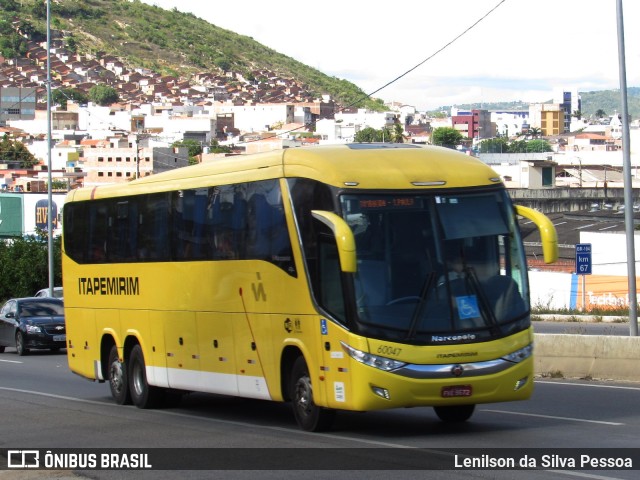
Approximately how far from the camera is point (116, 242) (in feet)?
60.5

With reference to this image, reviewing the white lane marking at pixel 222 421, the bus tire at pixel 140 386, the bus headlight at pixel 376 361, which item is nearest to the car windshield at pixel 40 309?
the white lane marking at pixel 222 421

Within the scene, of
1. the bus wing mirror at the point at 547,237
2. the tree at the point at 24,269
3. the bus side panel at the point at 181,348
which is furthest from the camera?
the tree at the point at 24,269

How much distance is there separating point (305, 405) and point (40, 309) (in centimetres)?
2082

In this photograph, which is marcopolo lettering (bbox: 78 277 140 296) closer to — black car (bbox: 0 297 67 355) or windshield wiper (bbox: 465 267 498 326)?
windshield wiper (bbox: 465 267 498 326)

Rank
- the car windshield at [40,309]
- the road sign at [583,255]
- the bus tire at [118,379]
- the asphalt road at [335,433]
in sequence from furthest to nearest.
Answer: the road sign at [583,255] < the car windshield at [40,309] < the bus tire at [118,379] < the asphalt road at [335,433]

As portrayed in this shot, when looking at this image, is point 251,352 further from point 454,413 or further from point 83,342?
point 83,342

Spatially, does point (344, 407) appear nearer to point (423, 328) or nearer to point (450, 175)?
point (423, 328)

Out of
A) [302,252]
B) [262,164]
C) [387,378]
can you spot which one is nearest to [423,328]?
[387,378]

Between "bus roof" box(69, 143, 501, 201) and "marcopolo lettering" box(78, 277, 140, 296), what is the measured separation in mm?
3568

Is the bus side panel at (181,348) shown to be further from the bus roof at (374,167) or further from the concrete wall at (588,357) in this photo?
the concrete wall at (588,357)

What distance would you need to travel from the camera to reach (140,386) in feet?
58.8

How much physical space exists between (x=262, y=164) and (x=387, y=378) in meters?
3.45

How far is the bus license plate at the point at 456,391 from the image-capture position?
12633mm

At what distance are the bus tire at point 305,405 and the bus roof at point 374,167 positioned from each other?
7.05 ft
